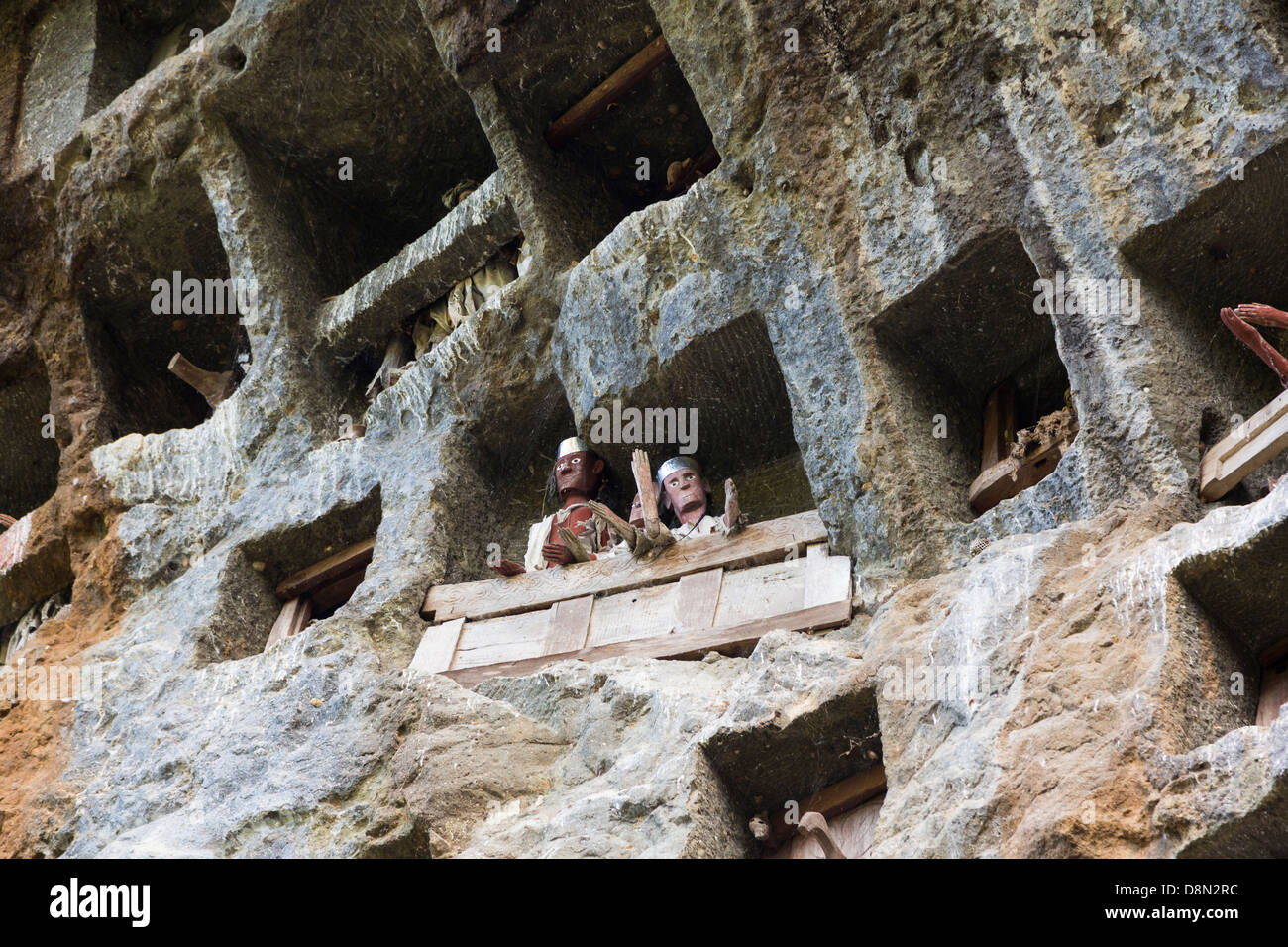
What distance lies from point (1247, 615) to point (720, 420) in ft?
12.0

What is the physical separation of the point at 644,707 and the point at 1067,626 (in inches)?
76.0

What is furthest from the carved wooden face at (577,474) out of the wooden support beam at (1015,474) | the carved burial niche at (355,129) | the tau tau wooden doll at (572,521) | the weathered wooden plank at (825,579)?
the carved burial niche at (355,129)

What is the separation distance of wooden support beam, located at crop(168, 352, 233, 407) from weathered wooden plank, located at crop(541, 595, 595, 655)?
4420mm

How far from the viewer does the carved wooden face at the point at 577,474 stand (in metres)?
8.68

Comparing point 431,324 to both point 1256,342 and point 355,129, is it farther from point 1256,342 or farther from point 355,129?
point 1256,342

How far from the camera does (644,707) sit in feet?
22.0

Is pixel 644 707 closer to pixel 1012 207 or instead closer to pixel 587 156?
pixel 1012 207

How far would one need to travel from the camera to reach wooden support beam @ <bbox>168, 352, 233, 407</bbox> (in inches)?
439

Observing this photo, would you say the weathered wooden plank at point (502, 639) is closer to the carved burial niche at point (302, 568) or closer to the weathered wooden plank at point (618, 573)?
the weathered wooden plank at point (618, 573)

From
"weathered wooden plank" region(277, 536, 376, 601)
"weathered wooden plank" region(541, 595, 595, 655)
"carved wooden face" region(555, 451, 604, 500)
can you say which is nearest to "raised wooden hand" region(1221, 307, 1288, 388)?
"weathered wooden plank" region(541, 595, 595, 655)

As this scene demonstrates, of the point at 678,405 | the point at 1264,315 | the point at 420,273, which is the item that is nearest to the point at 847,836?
the point at 1264,315

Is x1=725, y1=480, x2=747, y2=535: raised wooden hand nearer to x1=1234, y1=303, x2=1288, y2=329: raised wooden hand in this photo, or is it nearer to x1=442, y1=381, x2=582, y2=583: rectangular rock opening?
x1=442, y1=381, x2=582, y2=583: rectangular rock opening

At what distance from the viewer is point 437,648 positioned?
798 cm
